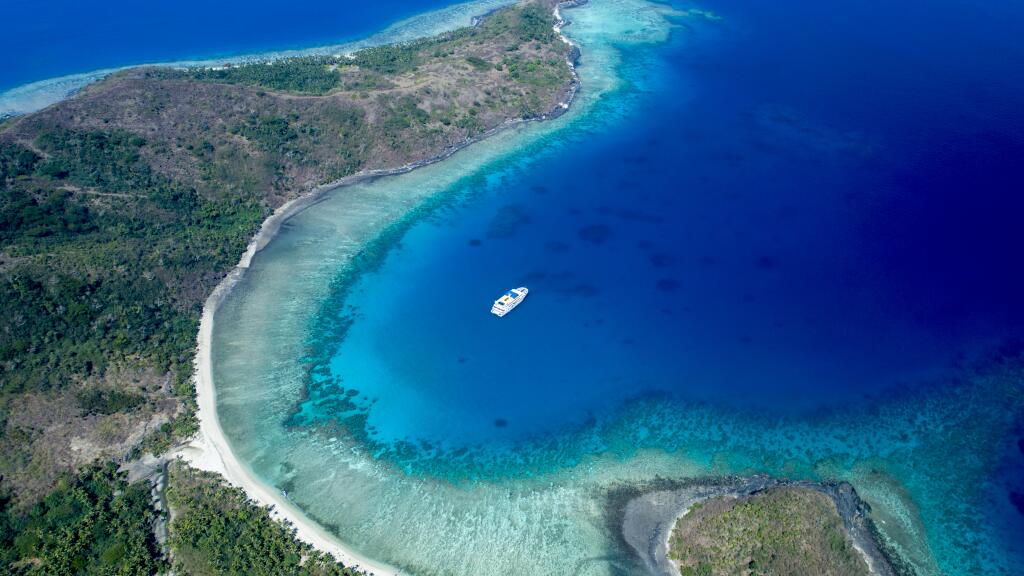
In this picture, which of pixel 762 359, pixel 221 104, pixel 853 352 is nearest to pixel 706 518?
pixel 762 359

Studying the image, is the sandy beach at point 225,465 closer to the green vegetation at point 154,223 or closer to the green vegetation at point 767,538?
the green vegetation at point 154,223

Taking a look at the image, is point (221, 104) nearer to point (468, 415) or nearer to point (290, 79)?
point (290, 79)

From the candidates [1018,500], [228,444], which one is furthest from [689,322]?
[228,444]

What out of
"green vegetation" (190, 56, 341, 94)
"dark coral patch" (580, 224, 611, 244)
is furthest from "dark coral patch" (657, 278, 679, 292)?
"green vegetation" (190, 56, 341, 94)

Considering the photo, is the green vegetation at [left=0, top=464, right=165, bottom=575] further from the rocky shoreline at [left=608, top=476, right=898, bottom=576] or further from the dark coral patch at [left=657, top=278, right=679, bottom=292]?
the dark coral patch at [left=657, top=278, right=679, bottom=292]

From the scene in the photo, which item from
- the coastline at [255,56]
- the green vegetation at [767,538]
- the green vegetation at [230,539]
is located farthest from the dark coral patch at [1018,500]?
the coastline at [255,56]

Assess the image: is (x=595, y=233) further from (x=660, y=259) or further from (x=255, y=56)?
(x=255, y=56)

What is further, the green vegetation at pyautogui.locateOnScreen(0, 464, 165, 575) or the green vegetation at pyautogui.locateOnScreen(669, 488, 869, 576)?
the green vegetation at pyautogui.locateOnScreen(0, 464, 165, 575)
